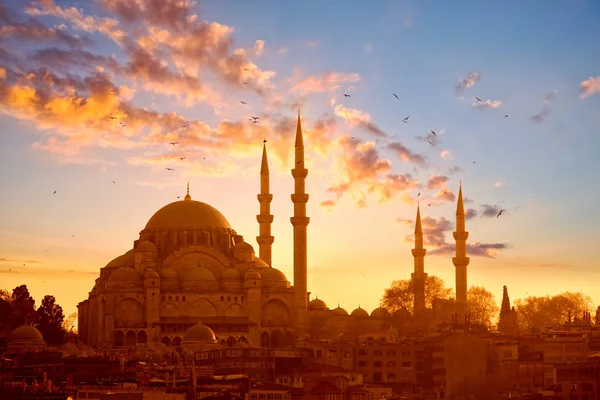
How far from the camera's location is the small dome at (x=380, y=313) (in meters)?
101

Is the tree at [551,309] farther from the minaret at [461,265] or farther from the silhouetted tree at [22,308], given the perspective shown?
the silhouetted tree at [22,308]

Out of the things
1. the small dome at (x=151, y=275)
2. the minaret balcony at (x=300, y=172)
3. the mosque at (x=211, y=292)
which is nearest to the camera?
the mosque at (x=211, y=292)

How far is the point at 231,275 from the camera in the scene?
96.2 meters

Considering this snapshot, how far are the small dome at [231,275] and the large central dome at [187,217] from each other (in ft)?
20.9

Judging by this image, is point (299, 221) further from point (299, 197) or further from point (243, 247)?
point (243, 247)

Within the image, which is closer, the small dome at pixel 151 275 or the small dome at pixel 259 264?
the small dome at pixel 151 275

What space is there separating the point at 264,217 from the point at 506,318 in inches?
788

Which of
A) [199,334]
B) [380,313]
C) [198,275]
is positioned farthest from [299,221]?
[380,313]

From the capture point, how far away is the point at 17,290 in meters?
99.3

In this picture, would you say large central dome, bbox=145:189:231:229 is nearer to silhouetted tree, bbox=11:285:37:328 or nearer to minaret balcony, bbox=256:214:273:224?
minaret balcony, bbox=256:214:273:224

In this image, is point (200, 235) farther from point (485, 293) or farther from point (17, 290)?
point (485, 293)

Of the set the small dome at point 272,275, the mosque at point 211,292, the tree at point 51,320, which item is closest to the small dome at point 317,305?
the mosque at point 211,292

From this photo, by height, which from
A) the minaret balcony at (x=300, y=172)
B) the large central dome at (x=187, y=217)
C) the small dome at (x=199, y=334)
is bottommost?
the small dome at (x=199, y=334)

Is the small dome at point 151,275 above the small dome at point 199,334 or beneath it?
above
